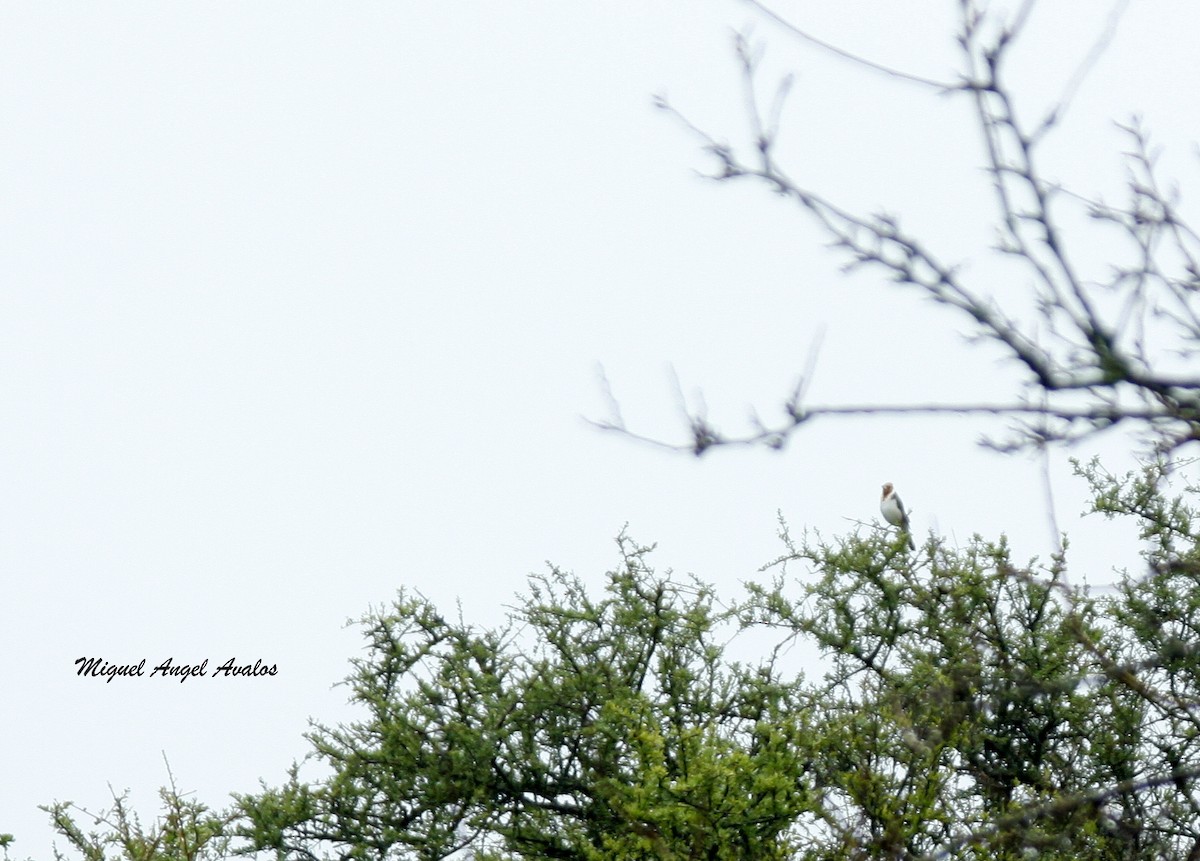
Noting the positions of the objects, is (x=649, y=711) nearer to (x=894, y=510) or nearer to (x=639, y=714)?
(x=639, y=714)

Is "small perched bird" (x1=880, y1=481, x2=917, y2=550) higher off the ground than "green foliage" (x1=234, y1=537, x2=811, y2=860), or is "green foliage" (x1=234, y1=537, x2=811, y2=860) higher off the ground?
"small perched bird" (x1=880, y1=481, x2=917, y2=550)

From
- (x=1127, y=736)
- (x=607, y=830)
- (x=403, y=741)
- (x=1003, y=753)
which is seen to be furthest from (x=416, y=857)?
(x=1127, y=736)

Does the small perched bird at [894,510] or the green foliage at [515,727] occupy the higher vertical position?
the small perched bird at [894,510]

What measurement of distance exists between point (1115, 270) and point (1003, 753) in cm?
811

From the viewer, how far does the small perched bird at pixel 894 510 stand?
41.0 feet

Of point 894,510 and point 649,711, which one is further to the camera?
point 894,510

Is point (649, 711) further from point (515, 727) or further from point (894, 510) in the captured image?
point (894, 510)

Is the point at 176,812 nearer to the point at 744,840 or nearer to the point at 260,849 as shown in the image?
the point at 744,840

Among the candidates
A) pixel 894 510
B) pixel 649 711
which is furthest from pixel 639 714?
pixel 894 510

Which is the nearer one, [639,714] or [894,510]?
[639,714]

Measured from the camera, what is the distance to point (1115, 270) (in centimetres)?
347

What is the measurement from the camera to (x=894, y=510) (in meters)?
15.3

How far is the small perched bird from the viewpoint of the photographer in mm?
12491

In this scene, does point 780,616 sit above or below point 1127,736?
above
